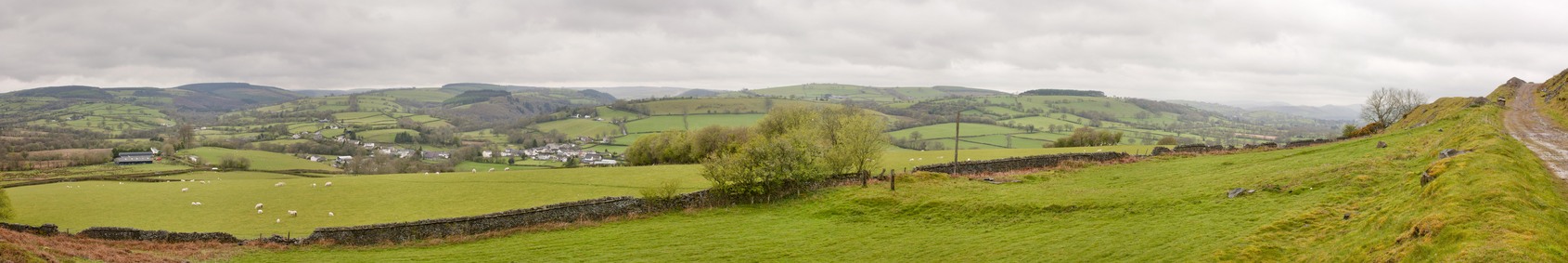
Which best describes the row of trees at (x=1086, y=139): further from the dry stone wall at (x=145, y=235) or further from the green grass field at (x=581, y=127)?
the green grass field at (x=581, y=127)

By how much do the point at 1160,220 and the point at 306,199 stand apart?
45518 millimetres

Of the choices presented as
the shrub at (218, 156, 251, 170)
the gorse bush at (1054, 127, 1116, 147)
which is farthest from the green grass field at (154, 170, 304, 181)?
the gorse bush at (1054, 127, 1116, 147)

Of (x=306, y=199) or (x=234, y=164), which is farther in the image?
(x=234, y=164)

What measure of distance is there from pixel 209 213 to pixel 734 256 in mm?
32699

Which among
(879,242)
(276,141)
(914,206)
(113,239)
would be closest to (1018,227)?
(879,242)

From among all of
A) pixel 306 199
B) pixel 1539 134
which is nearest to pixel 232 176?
pixel 306 199

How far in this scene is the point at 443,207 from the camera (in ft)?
140

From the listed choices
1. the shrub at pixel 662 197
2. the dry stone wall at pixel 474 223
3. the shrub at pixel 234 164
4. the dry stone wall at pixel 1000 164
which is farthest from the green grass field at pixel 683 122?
the dry stone wall at pixel 474 223

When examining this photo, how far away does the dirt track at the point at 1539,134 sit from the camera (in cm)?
2297

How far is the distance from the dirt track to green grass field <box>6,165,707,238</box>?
1538 inches

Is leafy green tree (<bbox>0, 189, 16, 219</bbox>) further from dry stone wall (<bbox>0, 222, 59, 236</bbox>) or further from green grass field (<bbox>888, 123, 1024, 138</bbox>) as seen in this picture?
green grass field (<bbox>888, 123, 1024, 138</bbox>)

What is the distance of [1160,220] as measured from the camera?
74.0 feet

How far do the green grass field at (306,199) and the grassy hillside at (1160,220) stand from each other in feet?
32.1

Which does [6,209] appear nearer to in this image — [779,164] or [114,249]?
[114,249]
